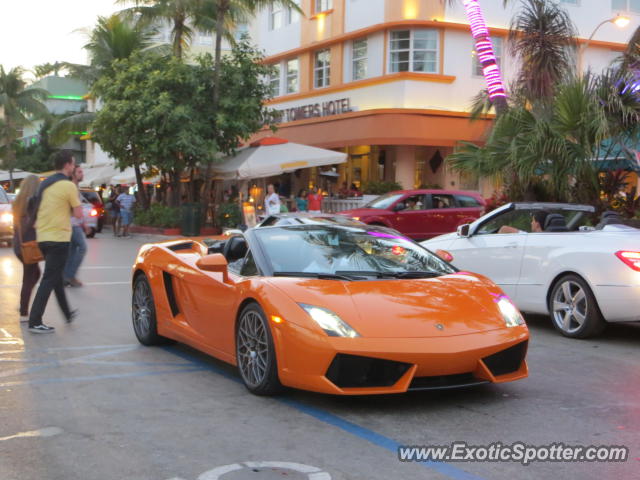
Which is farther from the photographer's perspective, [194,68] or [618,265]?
[194,68]

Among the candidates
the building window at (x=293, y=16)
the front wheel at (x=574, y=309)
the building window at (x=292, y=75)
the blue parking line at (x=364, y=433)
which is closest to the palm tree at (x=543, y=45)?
the front wheel at (x=574, y=309)

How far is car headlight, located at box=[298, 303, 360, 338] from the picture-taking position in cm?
518

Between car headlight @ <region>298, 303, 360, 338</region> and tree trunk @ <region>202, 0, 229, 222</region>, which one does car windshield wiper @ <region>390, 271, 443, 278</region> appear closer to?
car headlight @ <region>298, 303, 360, 338</region>

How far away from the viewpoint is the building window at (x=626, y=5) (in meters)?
33.9

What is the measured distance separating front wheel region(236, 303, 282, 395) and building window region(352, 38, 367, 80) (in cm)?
2789

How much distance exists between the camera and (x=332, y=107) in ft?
111

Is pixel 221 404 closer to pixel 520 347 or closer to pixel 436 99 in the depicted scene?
pixel 520 347

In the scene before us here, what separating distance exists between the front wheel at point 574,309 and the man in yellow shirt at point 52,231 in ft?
17.0

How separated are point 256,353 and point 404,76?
2603 centimetres

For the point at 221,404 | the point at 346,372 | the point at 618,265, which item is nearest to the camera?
the point at 346,372

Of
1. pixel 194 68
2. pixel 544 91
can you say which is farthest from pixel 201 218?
pixel 544 91

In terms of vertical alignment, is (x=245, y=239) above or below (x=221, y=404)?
above

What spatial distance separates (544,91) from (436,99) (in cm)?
1455

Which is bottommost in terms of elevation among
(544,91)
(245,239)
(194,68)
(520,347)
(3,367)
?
(3,367)
